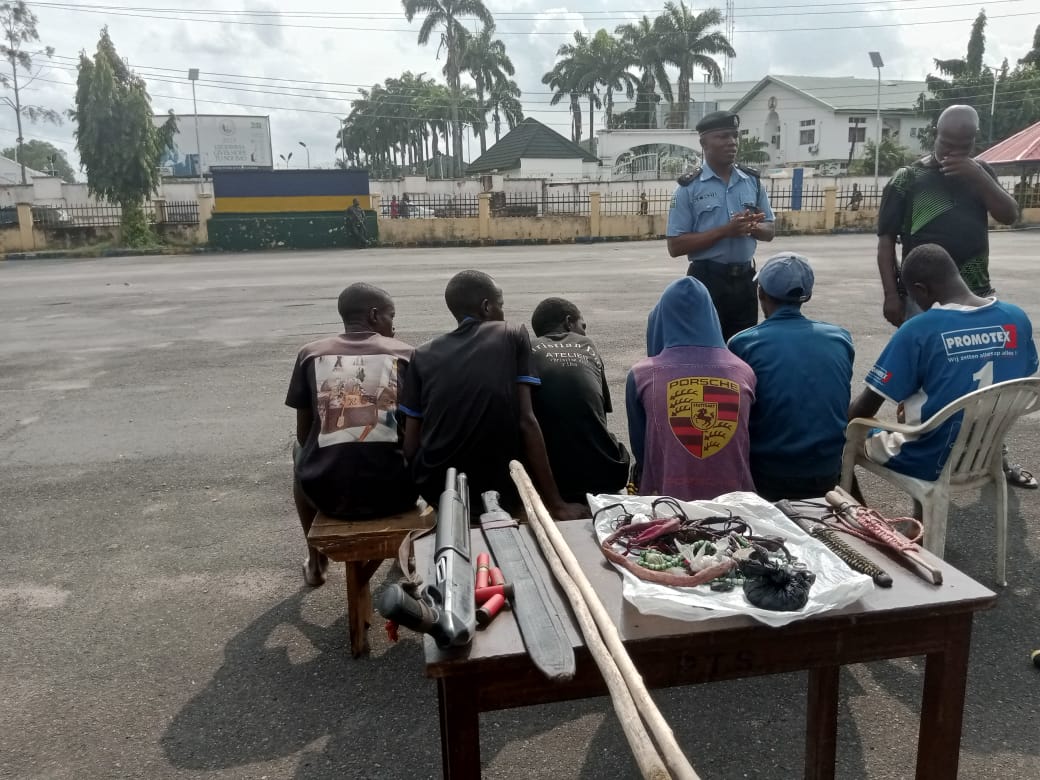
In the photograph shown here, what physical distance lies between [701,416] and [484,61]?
56.5m

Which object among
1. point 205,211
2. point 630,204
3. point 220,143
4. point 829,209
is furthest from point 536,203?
point 220,143

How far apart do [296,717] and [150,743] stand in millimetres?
467

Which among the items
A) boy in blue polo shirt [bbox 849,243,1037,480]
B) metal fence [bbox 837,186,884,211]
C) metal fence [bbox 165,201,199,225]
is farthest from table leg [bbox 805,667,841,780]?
metal fence [bbox 165,201,199,225]

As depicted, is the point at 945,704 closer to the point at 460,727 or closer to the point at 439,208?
the point at 460,727

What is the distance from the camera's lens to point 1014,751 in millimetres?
2623

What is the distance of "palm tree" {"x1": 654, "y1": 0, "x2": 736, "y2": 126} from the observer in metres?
54.4

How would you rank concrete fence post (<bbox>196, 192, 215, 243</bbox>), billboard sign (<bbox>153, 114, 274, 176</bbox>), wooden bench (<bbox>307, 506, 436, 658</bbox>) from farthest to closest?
billboard sign (<bbox>153, 114, 274, 176</bbox>) → concrete fence post (<bbox>196, 192, 215, 243</bbox>) → wooden bench (<bbox>307, 506, 436, 658</bbox>)

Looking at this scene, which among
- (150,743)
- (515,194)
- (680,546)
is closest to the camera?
(680,546)

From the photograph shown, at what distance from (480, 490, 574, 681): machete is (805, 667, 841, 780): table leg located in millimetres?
962

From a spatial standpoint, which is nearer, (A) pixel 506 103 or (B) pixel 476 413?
(B) pixel 476 413

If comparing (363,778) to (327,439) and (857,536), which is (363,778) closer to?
(327,439)

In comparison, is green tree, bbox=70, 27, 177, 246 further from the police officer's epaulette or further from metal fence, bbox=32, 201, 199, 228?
the police officer's epaulette

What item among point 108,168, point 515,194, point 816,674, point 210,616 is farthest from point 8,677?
point 515,194

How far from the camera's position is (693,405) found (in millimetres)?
3047
